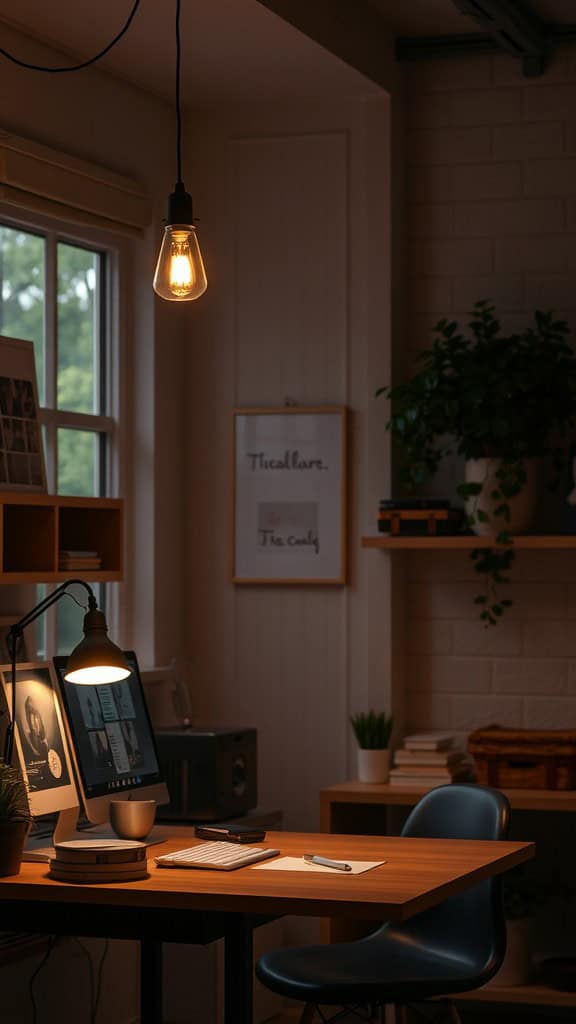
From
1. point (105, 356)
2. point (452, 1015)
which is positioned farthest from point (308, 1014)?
point (105, 356)

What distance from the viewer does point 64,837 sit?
3.55m

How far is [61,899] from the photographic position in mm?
3055

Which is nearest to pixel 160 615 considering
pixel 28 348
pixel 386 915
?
pixel 28 348

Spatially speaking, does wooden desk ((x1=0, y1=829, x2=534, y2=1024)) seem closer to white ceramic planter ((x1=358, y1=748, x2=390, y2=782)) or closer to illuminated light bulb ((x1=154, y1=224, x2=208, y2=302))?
illuminated light bulb ((x1=154, y1=224, x2=208, y2=302))

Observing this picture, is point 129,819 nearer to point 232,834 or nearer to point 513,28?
point 232,834

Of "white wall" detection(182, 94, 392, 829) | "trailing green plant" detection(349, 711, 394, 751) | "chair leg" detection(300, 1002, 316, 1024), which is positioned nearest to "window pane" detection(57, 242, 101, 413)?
"white wall" detection(182, 94, 392, 829)

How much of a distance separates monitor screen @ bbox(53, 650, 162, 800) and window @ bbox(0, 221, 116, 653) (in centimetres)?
81

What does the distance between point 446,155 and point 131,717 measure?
7.87ft

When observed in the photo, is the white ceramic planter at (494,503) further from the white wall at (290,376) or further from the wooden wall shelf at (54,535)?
the wooden wall shelf at (54,535)

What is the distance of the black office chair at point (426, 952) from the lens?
337 cm

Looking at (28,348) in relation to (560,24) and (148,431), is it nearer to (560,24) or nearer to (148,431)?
(148,431)

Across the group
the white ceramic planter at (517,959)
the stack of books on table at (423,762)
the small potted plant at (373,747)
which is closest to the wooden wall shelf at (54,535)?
the small potted plant at (373,747)

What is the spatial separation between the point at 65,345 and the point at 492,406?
4.40 feet

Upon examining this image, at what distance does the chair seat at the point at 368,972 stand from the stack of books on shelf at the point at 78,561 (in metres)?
1.17
